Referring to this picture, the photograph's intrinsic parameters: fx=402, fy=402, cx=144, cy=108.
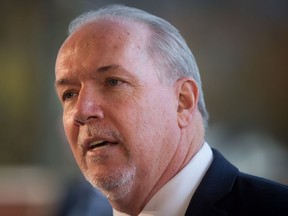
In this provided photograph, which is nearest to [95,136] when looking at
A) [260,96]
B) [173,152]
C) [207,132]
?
[173,152]

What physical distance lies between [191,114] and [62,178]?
0.55 m

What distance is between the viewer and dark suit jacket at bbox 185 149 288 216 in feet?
3.05

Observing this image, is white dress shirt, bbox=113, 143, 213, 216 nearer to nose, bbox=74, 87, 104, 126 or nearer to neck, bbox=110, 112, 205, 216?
neck, bbox=110, 112, 205, 216

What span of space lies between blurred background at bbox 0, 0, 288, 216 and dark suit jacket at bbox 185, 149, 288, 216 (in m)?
0.19

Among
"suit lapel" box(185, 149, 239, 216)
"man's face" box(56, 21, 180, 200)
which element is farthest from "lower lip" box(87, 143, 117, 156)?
"suit lapel" box(185, 149, 239, 216)

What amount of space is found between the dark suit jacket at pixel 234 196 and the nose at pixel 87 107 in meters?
0.31

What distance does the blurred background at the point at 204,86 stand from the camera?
1.18 metres

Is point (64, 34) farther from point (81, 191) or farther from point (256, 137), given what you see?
point (256, 137)

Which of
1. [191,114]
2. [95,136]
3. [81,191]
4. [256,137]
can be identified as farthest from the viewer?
[81,191]

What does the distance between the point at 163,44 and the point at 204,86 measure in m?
0.28

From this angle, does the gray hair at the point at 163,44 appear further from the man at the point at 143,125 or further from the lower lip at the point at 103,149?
the lower lip at the point at 103,149

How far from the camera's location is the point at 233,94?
121 centimetres

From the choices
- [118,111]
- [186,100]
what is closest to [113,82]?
[118,111]

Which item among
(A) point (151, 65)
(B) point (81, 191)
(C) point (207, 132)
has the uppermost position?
(A) point (151, 65)
